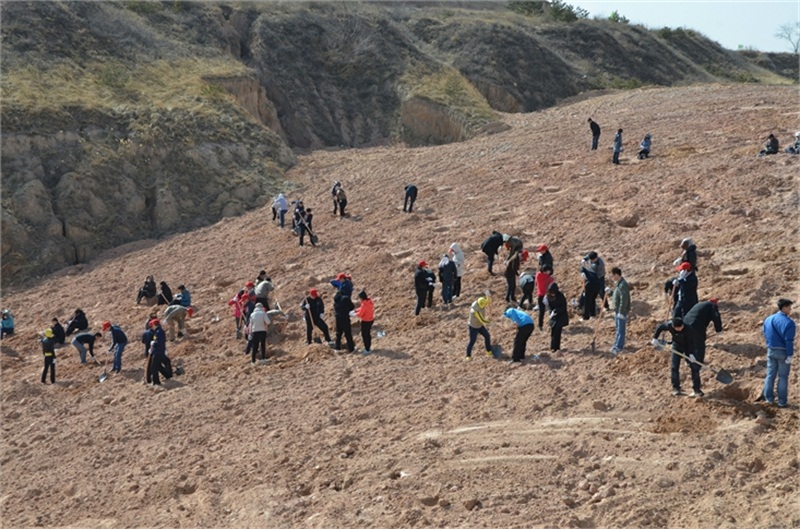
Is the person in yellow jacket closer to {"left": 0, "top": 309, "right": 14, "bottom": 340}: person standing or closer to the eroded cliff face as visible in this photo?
{"left": 0, "top": 309, "right": 14, "bottom": 340}: person standing

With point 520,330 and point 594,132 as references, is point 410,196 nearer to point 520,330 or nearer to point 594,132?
point 594,132

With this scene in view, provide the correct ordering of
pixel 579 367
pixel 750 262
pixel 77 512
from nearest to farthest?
1. pixel 77 512
2. pixel 579 367
3. pixel 750 262

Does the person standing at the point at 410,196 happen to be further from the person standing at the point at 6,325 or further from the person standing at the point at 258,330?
the person standing at the point at 6,325

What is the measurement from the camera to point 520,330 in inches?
489

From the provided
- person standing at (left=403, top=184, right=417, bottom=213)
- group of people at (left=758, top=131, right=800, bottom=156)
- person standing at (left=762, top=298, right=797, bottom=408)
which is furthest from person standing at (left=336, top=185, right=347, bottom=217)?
person standing at (left=762, top=298, right=797, bottom=408)

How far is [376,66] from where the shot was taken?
38.5 m

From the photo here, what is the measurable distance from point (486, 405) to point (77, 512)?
17.9 ft

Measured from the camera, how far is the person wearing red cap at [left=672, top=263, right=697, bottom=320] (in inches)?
479

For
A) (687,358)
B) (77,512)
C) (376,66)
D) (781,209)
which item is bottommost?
(77,512)

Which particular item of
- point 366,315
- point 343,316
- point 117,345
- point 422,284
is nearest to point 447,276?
point 422,284

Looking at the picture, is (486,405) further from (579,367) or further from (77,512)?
(77,512)

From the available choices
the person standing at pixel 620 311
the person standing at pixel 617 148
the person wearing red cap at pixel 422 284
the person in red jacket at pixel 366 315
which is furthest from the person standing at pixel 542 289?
the person standing at pixel 617 148

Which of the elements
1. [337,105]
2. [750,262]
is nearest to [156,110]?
[337,105]

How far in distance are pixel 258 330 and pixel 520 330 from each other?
4691 mm
